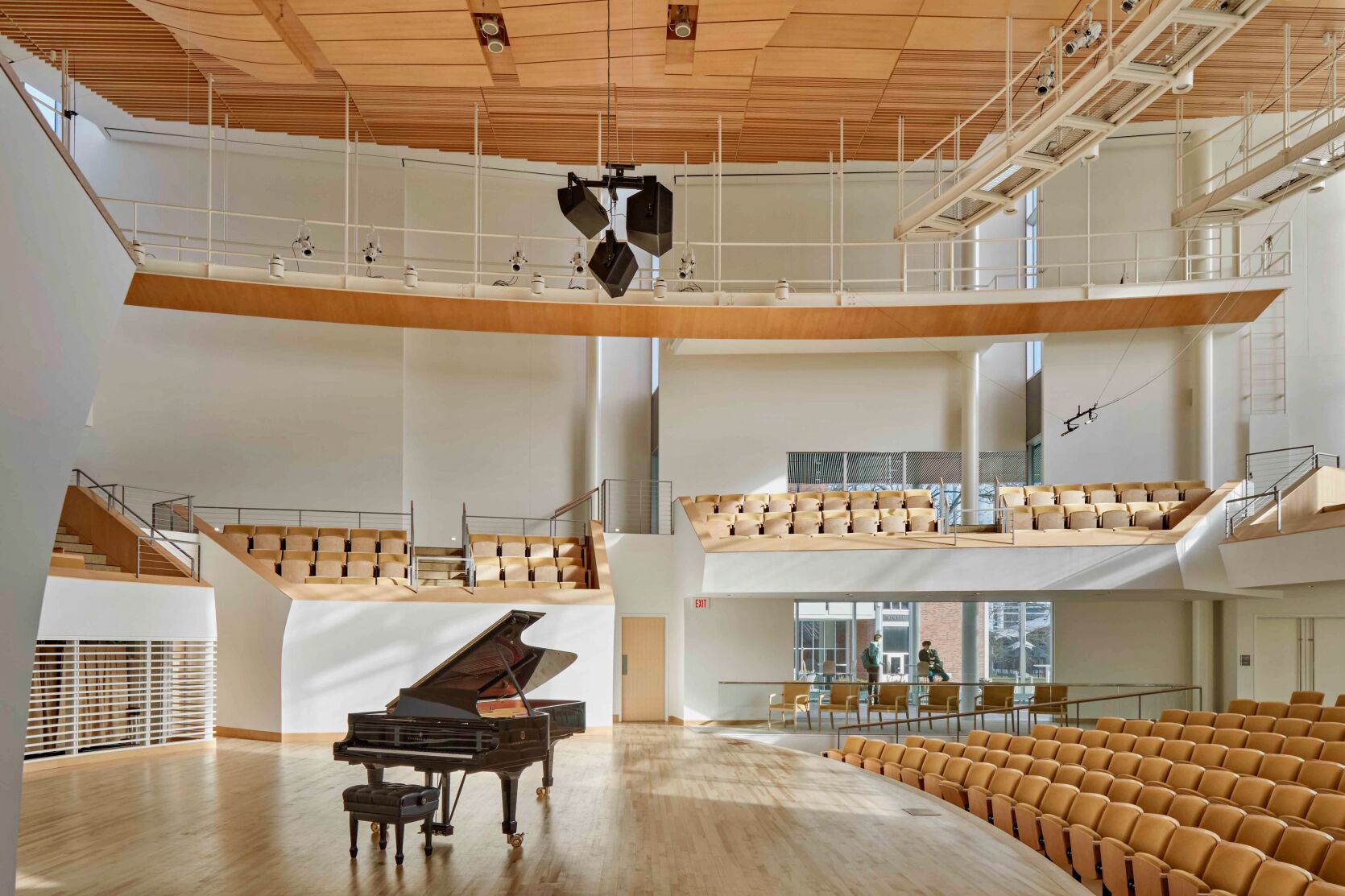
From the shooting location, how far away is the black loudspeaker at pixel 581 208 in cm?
794

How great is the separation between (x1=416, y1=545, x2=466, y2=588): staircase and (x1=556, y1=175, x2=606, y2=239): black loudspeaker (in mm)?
5973

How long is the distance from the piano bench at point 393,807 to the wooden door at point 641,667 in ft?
29.1

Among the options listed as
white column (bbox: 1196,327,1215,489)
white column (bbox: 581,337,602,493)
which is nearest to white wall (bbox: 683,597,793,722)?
white column (bbox: 581,337,602,493)

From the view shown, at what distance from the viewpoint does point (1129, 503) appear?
12703 mm

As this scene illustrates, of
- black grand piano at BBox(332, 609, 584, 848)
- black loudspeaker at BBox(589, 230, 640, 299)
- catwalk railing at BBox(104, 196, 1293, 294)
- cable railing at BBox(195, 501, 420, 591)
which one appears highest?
catwalk railing at BBox(104, 196, 1293, 294)

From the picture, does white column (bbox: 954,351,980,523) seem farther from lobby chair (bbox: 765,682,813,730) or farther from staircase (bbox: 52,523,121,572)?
staircase (bbox: 52,523,121,572)

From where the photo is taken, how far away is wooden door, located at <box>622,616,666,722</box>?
14883 millimetres

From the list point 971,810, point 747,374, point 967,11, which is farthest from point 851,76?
point 971,810

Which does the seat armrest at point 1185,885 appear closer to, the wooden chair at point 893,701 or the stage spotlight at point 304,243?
the wooden chair at point 893,701

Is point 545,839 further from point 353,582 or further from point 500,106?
point 500,106

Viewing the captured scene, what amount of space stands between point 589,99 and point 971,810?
8.68 meters

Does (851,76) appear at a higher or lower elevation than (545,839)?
higher

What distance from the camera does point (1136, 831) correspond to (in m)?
5.85

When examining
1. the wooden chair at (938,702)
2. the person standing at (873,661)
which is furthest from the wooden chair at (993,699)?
the person standing at (873,661)
